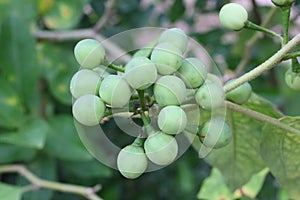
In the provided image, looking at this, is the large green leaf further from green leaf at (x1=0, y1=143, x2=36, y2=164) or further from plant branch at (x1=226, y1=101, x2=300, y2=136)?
green leaf at (x1=0, y1=143, x2=36, y2=164)

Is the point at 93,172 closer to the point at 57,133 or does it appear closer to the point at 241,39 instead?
the point at 57,133

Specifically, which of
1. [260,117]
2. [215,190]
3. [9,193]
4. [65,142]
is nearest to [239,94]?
[260,117]

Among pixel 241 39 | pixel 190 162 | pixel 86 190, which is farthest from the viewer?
pixel 190 162

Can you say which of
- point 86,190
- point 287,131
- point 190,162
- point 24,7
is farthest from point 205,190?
point 24,7

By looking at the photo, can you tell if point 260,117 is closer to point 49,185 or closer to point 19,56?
point 49,185

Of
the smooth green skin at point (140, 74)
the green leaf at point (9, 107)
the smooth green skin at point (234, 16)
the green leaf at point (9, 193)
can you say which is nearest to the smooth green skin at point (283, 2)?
the smooth green skin at point (234, 16)

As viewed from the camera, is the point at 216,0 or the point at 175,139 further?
the point at 216,0
